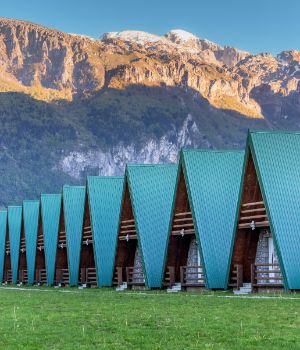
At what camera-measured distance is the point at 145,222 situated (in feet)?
151

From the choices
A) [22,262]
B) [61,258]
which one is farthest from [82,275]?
[22,262]

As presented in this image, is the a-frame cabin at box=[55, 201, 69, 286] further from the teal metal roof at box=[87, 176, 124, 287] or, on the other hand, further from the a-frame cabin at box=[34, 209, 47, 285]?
the teal metal roof at box=[87, 176, 124, 287]

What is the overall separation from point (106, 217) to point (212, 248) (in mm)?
16011

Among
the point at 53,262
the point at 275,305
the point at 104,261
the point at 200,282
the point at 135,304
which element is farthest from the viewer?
the point at 53,262

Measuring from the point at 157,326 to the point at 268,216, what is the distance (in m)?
15.3

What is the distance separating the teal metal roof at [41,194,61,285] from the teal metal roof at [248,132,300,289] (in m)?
30.4

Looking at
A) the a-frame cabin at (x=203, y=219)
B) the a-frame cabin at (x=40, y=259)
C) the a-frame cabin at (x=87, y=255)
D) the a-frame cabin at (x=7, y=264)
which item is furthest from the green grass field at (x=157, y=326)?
the a-frame cabin at (x=7, y=264)

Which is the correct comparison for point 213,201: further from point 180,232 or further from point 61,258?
point 61,258

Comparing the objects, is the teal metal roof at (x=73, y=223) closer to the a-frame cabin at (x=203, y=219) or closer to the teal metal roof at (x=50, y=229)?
the teal metal roof at (x=50, y=229)

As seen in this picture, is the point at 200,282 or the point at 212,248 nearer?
the point at 212,248

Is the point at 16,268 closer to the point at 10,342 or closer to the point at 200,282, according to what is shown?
the point at 200,282

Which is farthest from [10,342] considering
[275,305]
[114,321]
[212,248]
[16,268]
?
[16,268]

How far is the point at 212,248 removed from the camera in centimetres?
3925

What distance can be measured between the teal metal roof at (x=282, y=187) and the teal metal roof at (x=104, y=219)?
683 inches
